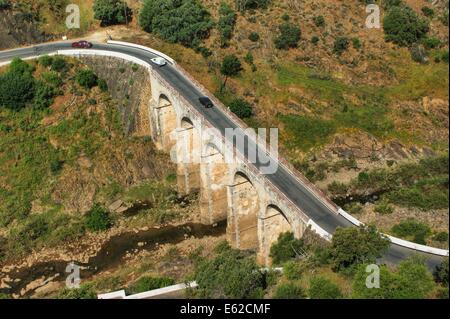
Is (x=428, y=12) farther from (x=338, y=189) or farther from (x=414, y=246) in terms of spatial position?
(x=414, y=246)

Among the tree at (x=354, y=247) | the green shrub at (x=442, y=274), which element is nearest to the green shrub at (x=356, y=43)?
the tree at (x=354, y=247)

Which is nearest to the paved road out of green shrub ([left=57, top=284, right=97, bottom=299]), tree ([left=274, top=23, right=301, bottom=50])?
tree ([left=274, top=23, right=301, bottom=50])

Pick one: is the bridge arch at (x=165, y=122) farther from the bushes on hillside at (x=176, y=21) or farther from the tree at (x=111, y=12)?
the tree at (x=111, y=12)

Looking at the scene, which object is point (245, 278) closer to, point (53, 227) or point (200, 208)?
point (200, 208)

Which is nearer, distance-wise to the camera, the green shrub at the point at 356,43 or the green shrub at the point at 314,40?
the green shrub at the point at 356,43

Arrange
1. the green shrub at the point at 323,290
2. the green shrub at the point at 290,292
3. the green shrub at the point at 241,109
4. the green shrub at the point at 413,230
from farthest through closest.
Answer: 1. the green shrub at the point at 241,109
2. the green shrub at the point at 413,230
3. the green shrub at the point at 290,292
4. the green shrub at the point at 323,290

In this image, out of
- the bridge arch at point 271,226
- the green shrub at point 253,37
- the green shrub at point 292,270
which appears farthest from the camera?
the green shrub at point 253,37

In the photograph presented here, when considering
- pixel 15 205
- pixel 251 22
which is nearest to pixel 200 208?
pixel 15 205
